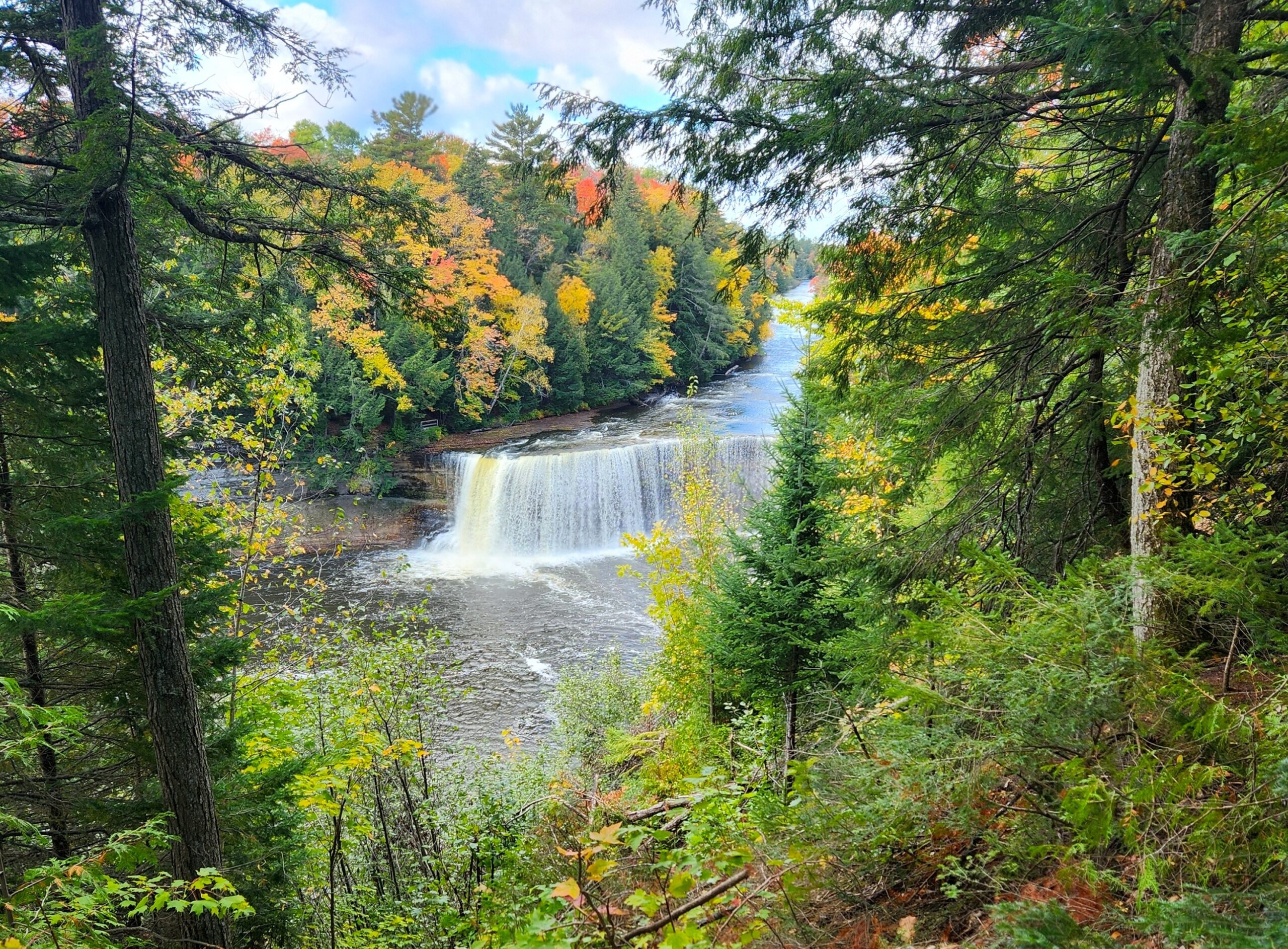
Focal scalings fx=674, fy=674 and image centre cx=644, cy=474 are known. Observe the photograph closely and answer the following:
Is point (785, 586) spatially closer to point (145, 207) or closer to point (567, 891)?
point (567, 891)

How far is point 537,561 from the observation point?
19719 mm

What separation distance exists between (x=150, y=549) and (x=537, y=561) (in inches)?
607

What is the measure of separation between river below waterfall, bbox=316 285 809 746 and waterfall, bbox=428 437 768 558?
34 millimetres

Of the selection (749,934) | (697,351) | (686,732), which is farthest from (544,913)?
(697,351)

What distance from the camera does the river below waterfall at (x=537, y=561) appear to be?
43.8 ft

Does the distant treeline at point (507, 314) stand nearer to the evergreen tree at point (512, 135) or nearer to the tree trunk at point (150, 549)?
the evergreen tree at point (512, 135)

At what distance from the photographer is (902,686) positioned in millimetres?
2549

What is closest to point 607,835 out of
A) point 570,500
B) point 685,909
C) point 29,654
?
point 685,909

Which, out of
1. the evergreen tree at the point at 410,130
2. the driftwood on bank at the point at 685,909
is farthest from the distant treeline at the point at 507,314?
the driftwood on bank at the point at 685,909

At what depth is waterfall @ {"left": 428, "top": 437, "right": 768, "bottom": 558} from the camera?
66.4 ft

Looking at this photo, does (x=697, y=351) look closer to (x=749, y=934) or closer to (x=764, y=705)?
(x=764, y=705)

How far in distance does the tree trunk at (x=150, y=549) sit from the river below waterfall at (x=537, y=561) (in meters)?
6.51

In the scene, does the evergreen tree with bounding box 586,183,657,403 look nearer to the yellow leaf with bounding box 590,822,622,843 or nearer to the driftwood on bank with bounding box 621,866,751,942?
the driftwood on bank with bounding box 621,866,751,942

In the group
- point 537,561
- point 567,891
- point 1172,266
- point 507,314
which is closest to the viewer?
point 567,891
